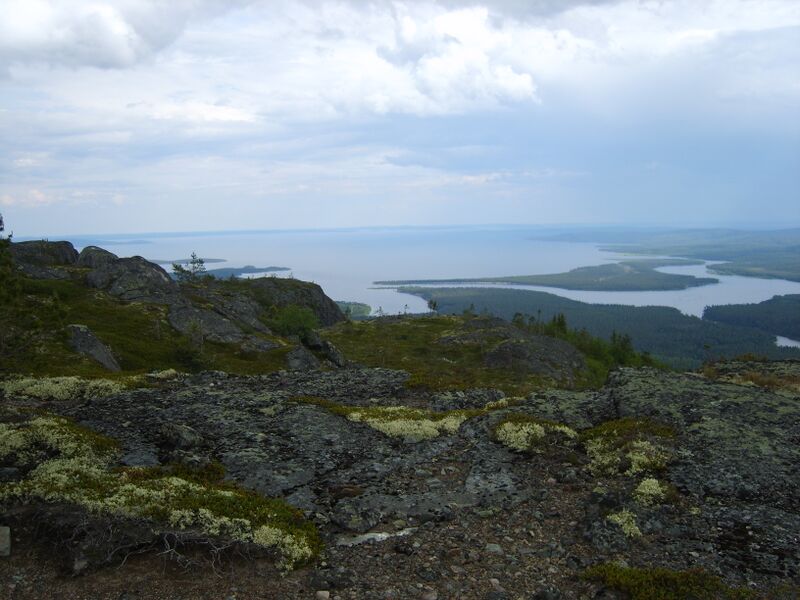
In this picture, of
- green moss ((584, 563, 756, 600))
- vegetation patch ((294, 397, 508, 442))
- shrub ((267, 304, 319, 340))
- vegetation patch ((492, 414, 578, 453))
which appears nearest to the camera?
green moss ((584, 563, 756, 600))

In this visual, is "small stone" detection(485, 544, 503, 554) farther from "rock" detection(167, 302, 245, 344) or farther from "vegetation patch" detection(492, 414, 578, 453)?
"rock" detection(167, 302, 245, 344)

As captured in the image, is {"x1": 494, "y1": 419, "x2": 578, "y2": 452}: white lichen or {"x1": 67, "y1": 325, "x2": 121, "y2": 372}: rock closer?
{"x1": 494, "y1": 419, "x2": 578, "y2": 452}: white lichen

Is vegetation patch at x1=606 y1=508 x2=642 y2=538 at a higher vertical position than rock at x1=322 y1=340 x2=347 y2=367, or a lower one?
higher

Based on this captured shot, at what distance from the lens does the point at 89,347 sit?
51.4 m

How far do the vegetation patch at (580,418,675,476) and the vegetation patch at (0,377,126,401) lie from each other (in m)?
22.2

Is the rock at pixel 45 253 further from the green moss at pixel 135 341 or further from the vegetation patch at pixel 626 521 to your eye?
the vegetation patch at pixel 626 521

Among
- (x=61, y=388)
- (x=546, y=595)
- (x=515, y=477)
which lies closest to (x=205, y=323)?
(x=61, y=388)

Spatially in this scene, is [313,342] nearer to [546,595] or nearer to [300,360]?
[300,360]

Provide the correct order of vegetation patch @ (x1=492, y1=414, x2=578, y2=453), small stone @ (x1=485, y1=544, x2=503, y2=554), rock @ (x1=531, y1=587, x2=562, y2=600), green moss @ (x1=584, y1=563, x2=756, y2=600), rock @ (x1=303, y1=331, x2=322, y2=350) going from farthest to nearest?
rock @ (x1=303, y1=331, x2=322, y2=350) < vegetation patch @ (x1=492, y1=414, x2=578, y2=453) < small stone @ (x1=485, y1=544, x2=503, y2=554) < rock @ (x1=531, y1=587, x2=562, y2=600) < green moss @ (x1=584, y1=563, x2=756, y2=600)

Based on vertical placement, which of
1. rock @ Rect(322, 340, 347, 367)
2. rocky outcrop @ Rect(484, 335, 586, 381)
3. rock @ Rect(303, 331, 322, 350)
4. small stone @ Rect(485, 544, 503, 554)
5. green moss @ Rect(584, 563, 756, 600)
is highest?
green moss @ Rect(584, 563, 756, 600)

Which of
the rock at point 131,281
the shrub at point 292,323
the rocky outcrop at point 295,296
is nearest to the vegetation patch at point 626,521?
the rock at point 131,281

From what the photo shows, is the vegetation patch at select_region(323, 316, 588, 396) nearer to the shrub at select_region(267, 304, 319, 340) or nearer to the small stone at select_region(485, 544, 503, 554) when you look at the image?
the shrub at select_region(267, 304, 319, 340)

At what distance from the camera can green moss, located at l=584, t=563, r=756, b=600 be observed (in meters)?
11.4

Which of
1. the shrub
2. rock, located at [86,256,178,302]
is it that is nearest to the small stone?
rock, located at [86,256,178,302]
